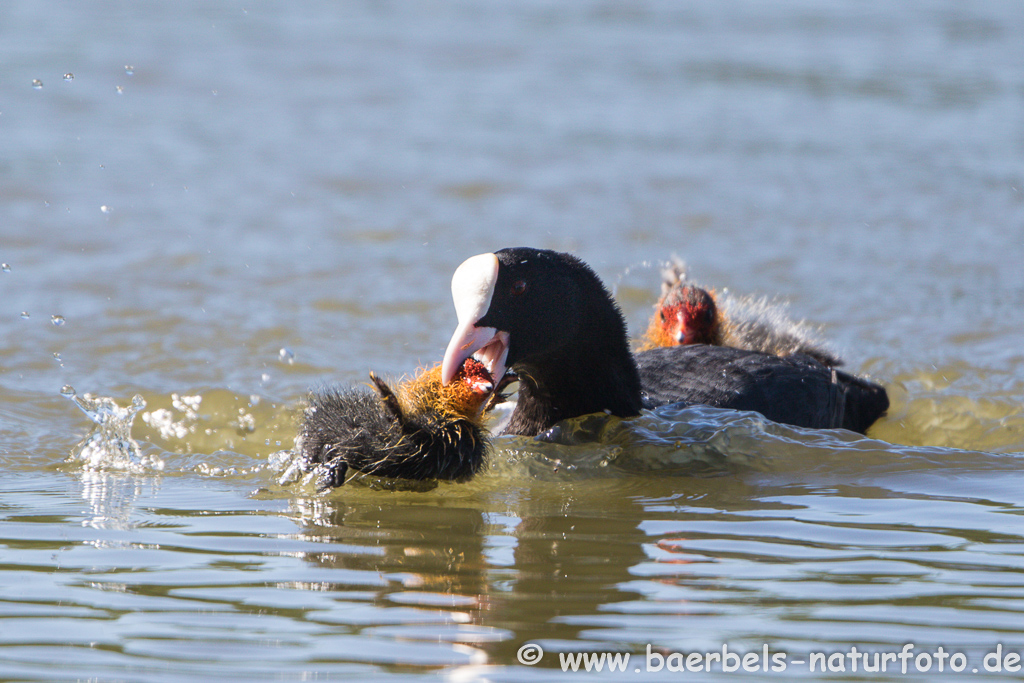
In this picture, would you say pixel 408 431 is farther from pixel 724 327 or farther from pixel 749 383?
pixel 724 327

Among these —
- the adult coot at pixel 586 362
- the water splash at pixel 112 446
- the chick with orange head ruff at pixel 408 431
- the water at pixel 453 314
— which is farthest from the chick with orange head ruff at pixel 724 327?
the water splash at pixel 112 446

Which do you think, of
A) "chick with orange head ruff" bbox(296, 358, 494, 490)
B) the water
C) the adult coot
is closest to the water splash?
the water

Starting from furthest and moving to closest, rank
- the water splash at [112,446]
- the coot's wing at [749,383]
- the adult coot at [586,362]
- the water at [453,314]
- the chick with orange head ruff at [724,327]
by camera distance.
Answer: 1. the chick with orange head ruff at [724,327]
2. the coot's wing at [749,383]
3. the water splash at [112,446]
4. the adult coot at [586,362]
5. the water at [453,314]

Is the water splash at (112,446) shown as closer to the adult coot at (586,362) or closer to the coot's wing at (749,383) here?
the adult coot at (586,362)

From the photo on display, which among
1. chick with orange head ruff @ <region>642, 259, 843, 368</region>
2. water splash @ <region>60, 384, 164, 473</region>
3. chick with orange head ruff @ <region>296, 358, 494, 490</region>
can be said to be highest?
chick with orange head ruff @ <region>642, 259, 843, 368</region>

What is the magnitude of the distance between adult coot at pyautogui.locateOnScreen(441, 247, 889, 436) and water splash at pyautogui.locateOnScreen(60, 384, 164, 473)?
1.42 m

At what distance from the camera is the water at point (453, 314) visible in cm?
268

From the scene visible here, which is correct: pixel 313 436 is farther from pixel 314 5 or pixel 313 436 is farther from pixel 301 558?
pixel 314 5

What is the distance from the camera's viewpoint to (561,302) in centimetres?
395

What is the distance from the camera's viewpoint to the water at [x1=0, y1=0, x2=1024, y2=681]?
268 cm

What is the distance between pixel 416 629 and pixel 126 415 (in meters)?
2.86

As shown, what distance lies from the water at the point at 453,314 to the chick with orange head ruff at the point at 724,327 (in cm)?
60

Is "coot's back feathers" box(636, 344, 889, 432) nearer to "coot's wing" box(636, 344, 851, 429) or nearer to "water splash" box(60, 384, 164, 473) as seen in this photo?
"coot's wing" box(636, 344, 851, 429)

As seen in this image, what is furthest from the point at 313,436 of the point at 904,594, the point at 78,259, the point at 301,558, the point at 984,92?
the point at 984,92
